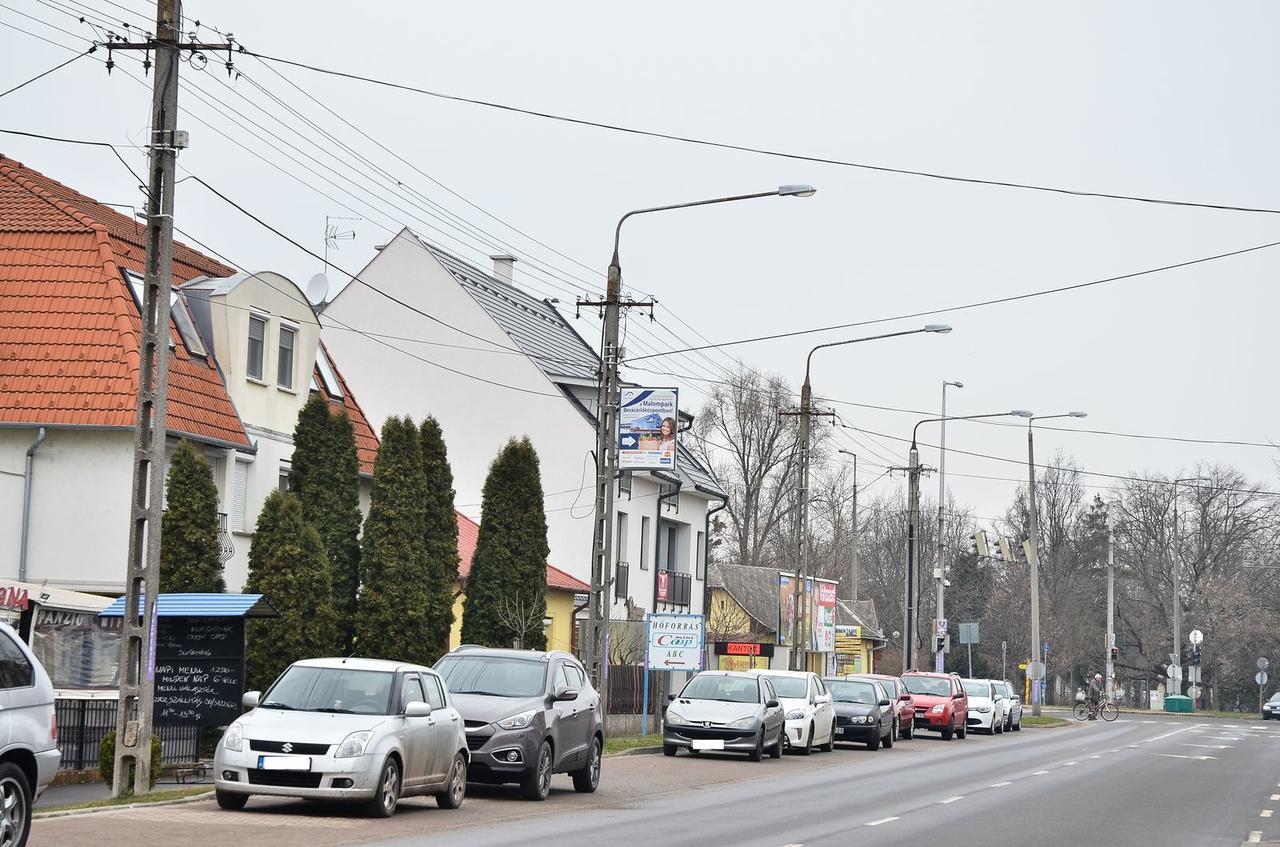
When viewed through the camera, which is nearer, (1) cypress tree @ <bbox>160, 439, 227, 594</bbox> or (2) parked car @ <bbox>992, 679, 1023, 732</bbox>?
(1) cypress tree @ <bbox>160, 439, 227, 594</bbox>

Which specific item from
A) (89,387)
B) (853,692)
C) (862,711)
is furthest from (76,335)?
(853,692)

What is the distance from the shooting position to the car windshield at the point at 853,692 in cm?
3784

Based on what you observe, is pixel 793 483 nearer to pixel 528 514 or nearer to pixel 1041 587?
pixel 1041 587

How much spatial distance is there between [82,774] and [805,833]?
28.3 ft

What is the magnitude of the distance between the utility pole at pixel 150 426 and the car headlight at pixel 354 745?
2424mm

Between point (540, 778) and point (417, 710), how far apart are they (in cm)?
329

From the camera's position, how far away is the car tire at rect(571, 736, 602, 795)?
2166 centimetres

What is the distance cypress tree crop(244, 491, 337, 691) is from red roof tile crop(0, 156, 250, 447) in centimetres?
389

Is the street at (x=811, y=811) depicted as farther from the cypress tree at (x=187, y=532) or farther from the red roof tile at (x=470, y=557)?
the red roof tile at (x=470, y=557)

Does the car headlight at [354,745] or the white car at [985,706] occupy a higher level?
the car headlight at [354,745]

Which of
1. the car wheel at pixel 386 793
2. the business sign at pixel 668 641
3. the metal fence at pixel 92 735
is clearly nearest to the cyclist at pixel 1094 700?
the business sign at pixel 668 641

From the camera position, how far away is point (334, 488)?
30875 millimetres

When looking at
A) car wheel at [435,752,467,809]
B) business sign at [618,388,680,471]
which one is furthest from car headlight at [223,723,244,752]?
business sign at [618,388,680,471]

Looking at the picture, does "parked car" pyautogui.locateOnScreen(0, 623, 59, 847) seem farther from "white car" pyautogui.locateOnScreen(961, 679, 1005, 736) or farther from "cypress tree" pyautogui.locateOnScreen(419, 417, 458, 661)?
"white car" pyautogui.locateOnScreen(961, 679, 1005, 736)
